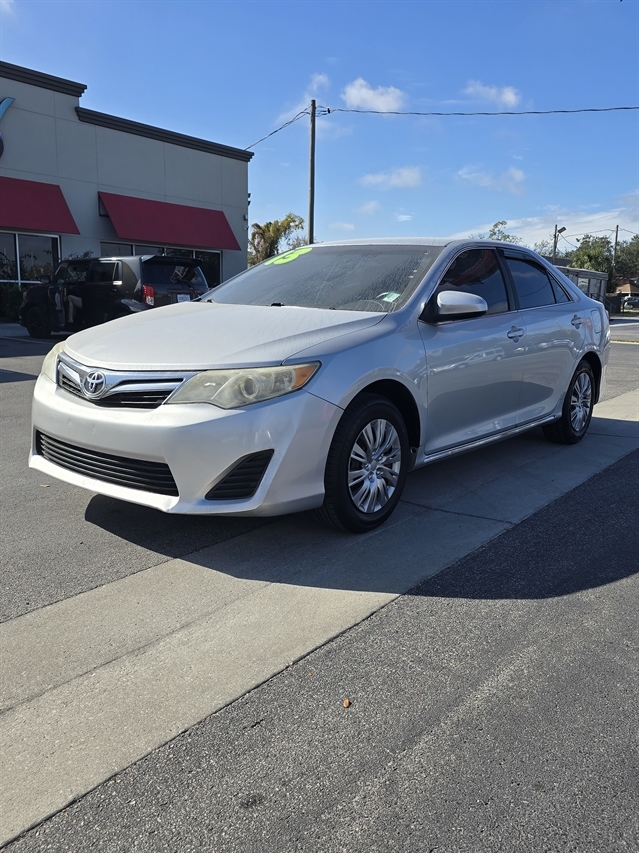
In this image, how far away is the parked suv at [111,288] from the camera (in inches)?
493

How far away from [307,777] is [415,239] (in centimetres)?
372

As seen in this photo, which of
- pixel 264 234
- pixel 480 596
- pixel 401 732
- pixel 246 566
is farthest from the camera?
pixel 264 234

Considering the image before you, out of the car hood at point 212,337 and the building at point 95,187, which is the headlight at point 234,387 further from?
the building at point 95,187

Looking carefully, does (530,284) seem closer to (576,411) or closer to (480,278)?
(480,278)

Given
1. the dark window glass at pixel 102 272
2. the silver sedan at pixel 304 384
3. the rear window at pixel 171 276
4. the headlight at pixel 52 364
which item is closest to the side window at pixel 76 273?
the dark window glass at pixel 102 272

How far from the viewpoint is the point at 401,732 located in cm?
226

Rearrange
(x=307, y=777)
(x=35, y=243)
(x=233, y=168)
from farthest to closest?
(x=233, y=168)
(x=35, y=243)
(x=307, y=777)

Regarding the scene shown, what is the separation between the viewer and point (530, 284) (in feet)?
18.0

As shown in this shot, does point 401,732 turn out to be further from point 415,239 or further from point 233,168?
point 233,168

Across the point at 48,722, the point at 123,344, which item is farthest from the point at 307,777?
the point at 123,344

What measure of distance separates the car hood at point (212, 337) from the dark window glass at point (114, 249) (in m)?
18.7

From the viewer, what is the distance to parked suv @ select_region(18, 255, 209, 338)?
1253 cm

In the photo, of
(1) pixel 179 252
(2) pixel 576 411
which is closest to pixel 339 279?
(2) pixel 576 411

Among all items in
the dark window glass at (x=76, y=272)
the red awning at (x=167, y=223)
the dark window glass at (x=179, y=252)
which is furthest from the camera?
the dark window glass at (x=179, y=252)
